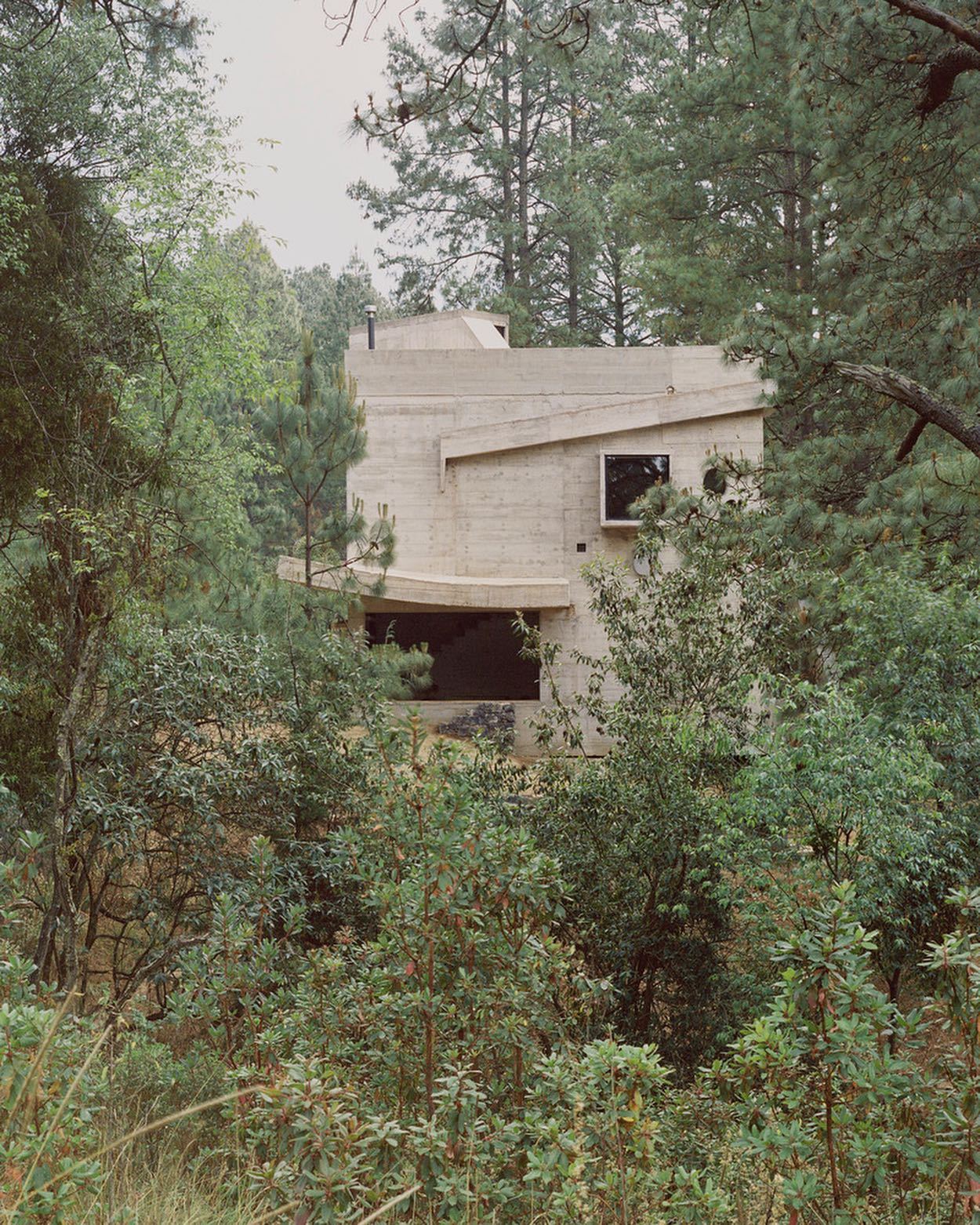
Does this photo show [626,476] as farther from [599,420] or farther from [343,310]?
[343,310]

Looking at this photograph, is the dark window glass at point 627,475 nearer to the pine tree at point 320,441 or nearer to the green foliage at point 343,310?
the pine tree at point 320,441

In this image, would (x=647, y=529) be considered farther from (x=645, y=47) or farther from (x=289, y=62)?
(x=645, y=47)

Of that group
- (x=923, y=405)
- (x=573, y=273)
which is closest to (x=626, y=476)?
(x=923, y=405)

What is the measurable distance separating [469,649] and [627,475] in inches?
175

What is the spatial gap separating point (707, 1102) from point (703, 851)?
10.8 feet

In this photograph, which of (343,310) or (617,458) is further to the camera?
(343,310)

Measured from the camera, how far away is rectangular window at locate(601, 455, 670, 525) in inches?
845

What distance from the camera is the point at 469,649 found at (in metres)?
23.0

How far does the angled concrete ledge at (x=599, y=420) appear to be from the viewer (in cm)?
2122

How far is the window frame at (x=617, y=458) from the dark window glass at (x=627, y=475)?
1 cm

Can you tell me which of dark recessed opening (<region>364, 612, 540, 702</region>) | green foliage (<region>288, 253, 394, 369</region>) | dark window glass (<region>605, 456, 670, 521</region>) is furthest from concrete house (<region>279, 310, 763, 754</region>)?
green foliage (<region>288, 253, 394, 369</region>)

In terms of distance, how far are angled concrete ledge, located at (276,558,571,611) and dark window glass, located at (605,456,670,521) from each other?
162 centimetres

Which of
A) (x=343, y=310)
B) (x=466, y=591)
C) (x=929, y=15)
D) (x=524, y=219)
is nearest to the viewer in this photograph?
(x=929, y=15)

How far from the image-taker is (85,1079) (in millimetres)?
3352
